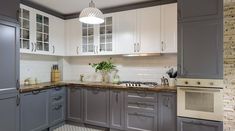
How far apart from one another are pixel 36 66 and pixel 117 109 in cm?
187

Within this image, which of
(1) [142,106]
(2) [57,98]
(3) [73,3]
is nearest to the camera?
(1) [142,106]

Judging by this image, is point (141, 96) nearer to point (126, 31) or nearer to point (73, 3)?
point (126, 31)

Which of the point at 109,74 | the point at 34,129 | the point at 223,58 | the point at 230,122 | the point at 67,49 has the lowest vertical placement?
the point at 34,129

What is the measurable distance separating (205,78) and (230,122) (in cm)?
68

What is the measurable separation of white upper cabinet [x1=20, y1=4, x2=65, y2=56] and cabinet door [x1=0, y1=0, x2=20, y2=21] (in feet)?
1.85

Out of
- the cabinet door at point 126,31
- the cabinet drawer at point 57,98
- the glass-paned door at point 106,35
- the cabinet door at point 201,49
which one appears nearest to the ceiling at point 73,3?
the cabinet door at point 126,31

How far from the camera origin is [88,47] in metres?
3.66

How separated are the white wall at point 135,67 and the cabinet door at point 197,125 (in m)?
1.01

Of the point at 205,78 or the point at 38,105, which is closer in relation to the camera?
the point at 205,78

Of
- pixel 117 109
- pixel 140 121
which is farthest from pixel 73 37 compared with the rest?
pixel 140 121

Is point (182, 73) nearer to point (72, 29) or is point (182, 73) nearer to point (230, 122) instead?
point (230, 122)

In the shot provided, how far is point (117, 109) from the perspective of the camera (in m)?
3.01

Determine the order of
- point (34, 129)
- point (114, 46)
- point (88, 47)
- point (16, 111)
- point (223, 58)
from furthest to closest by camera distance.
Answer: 1. point (88, 47)
2. point (114, 46)
3. point (34, 129)
4. point (16, 111)
5. point (223, 58)

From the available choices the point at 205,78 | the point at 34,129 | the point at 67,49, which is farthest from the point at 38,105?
the point at 205,78
